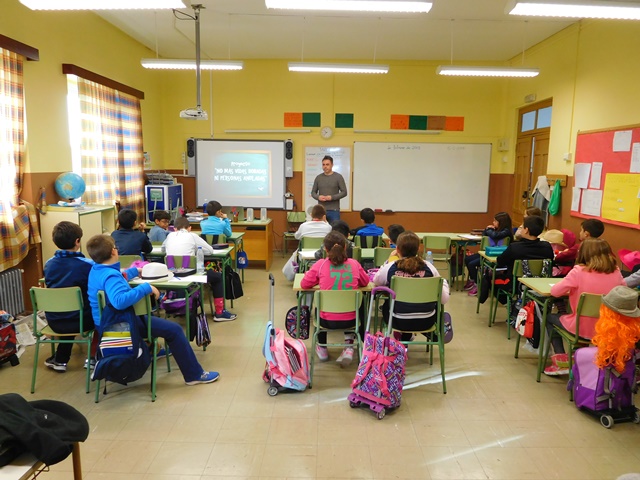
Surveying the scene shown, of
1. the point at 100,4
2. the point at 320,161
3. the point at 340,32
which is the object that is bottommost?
the point at 320,161

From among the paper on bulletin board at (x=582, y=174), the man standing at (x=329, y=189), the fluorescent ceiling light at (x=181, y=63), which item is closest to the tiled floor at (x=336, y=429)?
the paper on bulletin board at (x=582, y=174)

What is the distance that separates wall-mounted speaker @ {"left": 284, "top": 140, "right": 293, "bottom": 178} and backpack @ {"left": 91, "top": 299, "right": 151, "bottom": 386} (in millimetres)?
5937

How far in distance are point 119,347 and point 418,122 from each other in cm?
705

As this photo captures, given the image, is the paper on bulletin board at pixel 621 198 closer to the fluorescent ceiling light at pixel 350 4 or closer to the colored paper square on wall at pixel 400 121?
the fluorescent ceiling light at pixel 350 4

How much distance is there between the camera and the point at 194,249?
4781 millimetres

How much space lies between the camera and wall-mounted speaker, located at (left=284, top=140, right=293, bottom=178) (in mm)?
8703

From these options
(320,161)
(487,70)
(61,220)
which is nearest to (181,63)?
(61,220)

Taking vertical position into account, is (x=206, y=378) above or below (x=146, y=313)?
below

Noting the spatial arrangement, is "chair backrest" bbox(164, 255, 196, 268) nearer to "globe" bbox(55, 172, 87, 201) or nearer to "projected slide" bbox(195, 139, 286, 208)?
"globe" bbox(55, 172, 87, 201)

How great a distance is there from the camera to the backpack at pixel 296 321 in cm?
375

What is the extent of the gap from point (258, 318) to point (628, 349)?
3.38 m

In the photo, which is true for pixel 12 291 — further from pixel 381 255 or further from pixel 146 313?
pixel 381 255

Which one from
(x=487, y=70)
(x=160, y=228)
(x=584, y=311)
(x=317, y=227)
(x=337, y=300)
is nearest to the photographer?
(x=584, y=311)

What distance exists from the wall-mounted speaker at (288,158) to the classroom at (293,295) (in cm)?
14
